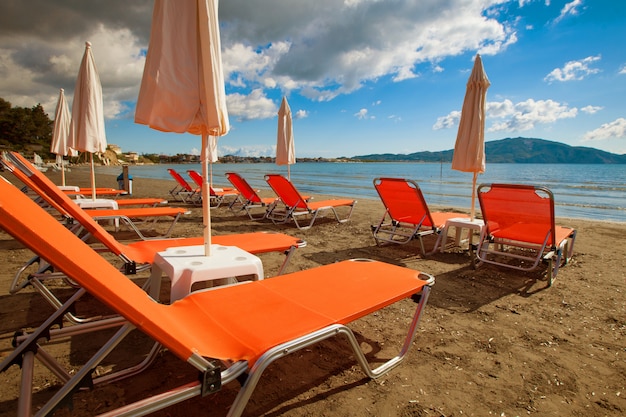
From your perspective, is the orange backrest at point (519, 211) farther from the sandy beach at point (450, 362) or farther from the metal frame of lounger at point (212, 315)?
the metal frame of lounger at point (212, 315)

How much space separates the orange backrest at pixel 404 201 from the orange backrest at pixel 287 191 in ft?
6.83

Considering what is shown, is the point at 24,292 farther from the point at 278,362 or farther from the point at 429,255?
the point at 429,255

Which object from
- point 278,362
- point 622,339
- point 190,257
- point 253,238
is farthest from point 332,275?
point 622,339

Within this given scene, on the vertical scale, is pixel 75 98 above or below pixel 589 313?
above

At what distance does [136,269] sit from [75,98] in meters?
4.90

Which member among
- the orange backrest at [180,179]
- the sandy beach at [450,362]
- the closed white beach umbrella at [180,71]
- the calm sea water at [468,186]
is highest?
the closed white beach umbrella at [180,71]

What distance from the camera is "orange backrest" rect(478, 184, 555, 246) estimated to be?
407cm

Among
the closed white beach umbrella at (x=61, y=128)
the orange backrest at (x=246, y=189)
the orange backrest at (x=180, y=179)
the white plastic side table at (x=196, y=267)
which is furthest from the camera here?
the orange backrest at (x=180, y=179)

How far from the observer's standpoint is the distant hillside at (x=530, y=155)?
102375 mm

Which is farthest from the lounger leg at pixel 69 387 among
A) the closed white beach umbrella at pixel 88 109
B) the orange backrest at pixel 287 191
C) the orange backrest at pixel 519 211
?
the orange backrest at pixel 287 191

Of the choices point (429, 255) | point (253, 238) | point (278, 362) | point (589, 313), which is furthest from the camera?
point (429, 255)

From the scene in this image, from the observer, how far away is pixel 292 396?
6.81 ft

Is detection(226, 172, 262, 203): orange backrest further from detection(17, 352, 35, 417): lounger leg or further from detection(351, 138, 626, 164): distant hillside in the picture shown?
detection(351, 138, 626, 164): distant hillside

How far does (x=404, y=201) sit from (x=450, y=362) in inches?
131
